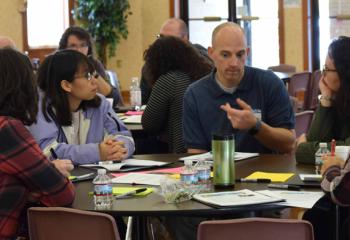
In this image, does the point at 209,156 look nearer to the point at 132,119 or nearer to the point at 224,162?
the point at 224,162

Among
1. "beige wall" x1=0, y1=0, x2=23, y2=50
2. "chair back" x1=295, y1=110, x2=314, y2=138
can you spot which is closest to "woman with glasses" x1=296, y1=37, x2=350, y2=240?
"chair back" x1=295, y1=110, x2=314, y2=138

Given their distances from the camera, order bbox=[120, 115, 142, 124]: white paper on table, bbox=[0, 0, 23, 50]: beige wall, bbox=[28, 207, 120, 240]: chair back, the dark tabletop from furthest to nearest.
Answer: bbox=[0, 0, 23, 50]: beige wall
bbox=[120, 115, 142, 124]: white paper on table
the dark tabletop
bbox=[28, 207, 120, 240]: chair back

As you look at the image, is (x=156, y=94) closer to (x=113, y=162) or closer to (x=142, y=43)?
(x=113, y=162)

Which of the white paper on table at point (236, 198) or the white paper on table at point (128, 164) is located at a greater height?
the white paper on table at point (236, 198)

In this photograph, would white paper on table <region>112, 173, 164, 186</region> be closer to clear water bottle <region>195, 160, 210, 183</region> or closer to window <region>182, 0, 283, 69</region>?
clear water bottle <region>195, 160, 210, 183</region>

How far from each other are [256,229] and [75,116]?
171cm

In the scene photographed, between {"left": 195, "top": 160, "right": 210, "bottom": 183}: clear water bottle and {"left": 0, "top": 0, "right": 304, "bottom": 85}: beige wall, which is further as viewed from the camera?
{"left": 0, "top": 0, "right": 304, "bottom": 85}: beige wall

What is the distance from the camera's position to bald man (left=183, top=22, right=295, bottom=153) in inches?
146

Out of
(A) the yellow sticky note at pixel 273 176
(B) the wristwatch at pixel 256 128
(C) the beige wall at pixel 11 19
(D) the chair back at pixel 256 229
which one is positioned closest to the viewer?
(D) the chair back at pixel 256 229

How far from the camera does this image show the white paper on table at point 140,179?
2859 mm

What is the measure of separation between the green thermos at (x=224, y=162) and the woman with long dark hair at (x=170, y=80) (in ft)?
6.35

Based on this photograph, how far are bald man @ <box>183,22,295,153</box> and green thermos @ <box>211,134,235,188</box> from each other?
98 centimetres

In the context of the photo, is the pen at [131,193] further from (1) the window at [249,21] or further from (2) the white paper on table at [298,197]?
(1) the window at [249,21]

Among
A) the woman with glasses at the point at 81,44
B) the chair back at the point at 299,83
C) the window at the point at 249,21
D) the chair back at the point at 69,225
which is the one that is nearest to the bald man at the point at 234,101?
the chair back at the point at 69,225
